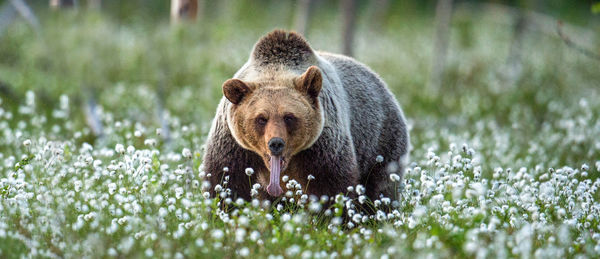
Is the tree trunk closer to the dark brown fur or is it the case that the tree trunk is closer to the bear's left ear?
the dark brown fur

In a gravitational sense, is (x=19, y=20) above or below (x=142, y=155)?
below

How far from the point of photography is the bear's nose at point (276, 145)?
4.45 m

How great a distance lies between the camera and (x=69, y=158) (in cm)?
594

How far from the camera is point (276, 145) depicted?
4465mm

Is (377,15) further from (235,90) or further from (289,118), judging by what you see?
(289,118)

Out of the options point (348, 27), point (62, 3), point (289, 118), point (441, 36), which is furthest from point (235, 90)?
point (441, 36)

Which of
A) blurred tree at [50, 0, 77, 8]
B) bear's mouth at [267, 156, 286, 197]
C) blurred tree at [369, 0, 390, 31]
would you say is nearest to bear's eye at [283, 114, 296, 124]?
bear's mouth at [267, 156, 286, 197]

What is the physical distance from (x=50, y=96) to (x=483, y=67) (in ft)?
36.4

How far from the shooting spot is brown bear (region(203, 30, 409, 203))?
184 inches

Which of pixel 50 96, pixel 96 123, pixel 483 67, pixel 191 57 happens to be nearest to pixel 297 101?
pixel 96 123

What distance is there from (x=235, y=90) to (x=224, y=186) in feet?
2.66

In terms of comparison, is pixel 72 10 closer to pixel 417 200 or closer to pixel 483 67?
pixel 417 200

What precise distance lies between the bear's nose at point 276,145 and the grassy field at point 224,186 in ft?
1.32

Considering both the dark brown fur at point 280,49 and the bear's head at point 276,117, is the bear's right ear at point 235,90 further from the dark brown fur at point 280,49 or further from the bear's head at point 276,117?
the dark brown fur at point 280,49
